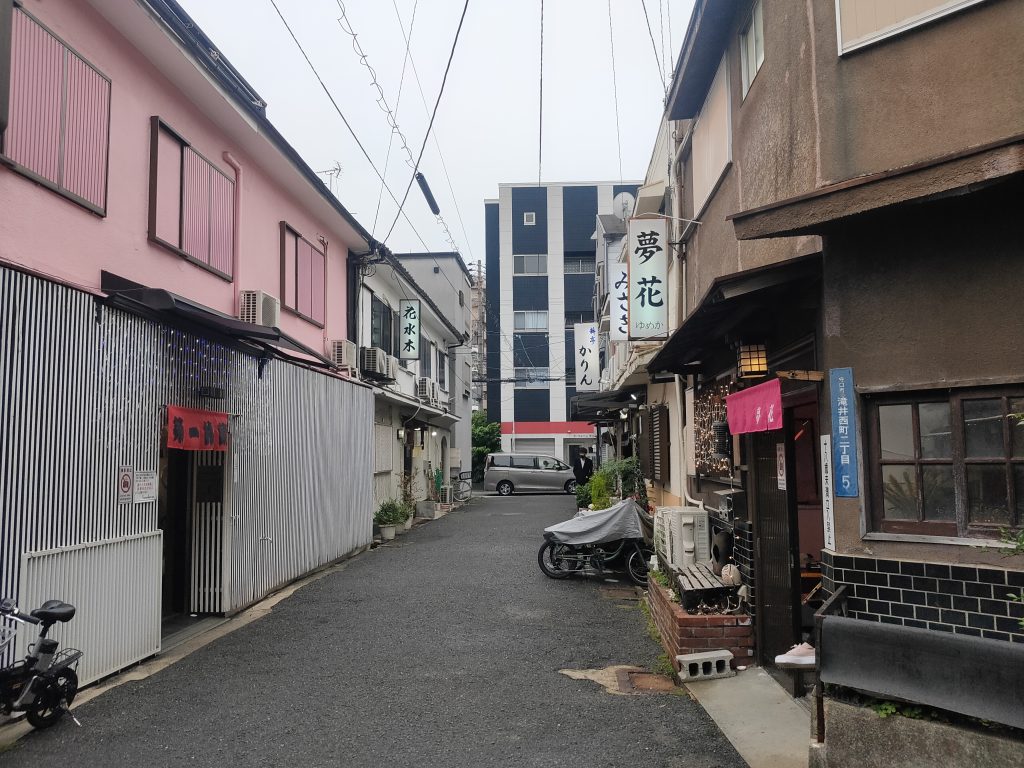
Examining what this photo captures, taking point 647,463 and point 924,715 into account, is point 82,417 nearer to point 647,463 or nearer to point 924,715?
point 924,715

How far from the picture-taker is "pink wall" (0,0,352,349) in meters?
6.66

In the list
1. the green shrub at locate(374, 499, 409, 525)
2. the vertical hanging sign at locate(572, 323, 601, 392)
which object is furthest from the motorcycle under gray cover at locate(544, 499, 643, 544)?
the vertical hanging sign at locate(572, 323, 601, 392)

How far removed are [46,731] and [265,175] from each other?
8812 millimetres

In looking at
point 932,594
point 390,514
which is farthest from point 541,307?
point 932,594

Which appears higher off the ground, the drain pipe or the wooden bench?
the drain pipe

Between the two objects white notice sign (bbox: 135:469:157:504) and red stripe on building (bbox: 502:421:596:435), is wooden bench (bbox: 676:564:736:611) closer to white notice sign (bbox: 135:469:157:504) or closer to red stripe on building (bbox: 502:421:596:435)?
white notice sign (bbox: 135:469:157:504)

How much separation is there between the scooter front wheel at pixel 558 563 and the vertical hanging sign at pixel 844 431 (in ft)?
24.2

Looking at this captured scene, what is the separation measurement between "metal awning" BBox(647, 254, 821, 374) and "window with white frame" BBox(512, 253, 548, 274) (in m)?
38.7

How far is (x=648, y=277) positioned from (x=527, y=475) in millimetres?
24163

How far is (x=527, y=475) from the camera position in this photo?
112 ft

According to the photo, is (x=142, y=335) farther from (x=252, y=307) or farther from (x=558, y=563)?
(x=558, y=563)

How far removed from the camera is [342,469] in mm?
14289

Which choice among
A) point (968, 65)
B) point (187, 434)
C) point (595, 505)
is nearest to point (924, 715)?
point (968, 65)

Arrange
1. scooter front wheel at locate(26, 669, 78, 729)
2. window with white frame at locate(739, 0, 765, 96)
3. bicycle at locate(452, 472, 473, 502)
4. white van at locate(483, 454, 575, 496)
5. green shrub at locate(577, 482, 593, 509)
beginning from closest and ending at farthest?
1. scooter front wheel at locate(26, 669, 78, 729)
2. window with white frame at locate(739, 0, 765, 96)
3. green shrub at locate(577, 482, 593, 509)
4. bicycle at locate(452, 472, 473, 502)
5. white van at locate(483, 454, 575, 496)
